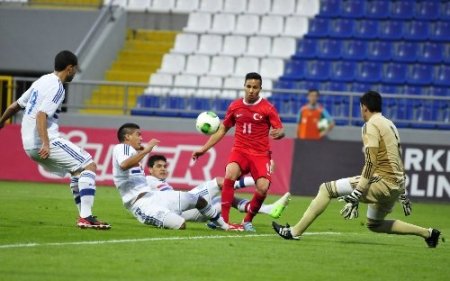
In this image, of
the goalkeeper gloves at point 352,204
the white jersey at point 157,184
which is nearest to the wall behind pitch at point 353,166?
the white jersey at point 157,184

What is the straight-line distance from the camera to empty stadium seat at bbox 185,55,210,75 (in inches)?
1232

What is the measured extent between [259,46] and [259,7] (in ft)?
4.70

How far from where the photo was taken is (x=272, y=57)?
3102 cm

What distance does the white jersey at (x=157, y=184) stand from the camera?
16109 millimetres

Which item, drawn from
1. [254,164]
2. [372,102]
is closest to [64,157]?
[254,164]

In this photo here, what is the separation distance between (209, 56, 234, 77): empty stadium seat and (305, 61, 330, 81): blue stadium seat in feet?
6.87

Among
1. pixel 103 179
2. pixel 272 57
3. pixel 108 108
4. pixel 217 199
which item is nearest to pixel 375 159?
pixel 217 199

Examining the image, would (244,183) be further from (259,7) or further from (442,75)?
(259,7)

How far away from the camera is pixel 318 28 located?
103ft

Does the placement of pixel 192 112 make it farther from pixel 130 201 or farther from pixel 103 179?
pixel 130 201

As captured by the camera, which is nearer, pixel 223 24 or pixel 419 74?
pixel 419 74

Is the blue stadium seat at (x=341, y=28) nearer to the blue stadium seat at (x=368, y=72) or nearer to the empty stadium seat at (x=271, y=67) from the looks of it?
the blue stadium seat at (x=368, y=72)

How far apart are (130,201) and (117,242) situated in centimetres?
254

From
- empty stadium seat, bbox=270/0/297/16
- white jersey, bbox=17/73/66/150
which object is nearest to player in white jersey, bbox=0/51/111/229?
white jersey, bbox=17/73/66/150
